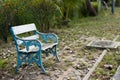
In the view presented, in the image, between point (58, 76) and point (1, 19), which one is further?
point (1, 19)

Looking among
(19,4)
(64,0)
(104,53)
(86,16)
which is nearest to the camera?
(104,53)

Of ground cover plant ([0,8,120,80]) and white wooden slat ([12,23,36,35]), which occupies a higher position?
white wooden slat ([12,23,36,35])

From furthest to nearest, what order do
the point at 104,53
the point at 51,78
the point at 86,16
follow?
the point at 86,16 → the point at 104,53 → the point at 51,78

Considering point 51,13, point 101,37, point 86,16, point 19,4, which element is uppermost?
point 19,4

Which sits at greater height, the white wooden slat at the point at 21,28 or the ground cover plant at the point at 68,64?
the white wooden slat at the point at 21,28

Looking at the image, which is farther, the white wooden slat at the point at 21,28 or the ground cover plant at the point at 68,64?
the white wooden slat at the point at 21,28

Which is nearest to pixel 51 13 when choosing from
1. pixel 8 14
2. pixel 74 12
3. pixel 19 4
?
pixel 19 4

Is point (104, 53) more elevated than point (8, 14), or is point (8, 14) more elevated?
point (8, 14)

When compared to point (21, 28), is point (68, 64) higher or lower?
lower

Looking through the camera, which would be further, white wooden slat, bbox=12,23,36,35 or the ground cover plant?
white wooden slat, bbox=12,23,36,35

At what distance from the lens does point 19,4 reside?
31.1 feet

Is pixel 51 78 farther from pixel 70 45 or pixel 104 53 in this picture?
pixel 70 45

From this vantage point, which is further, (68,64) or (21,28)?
(68,64)

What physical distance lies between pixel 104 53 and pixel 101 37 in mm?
2621
